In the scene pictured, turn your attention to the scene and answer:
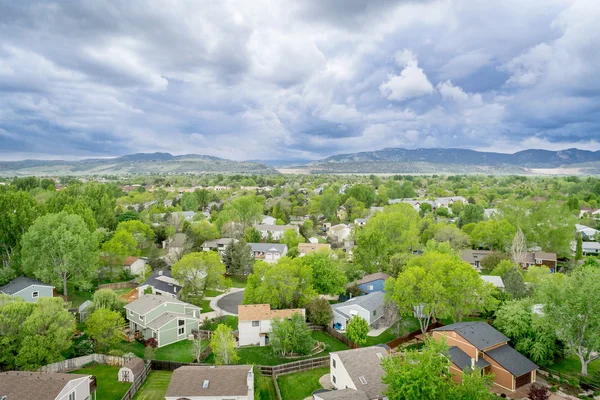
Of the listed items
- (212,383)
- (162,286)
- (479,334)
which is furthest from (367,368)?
(162,286)

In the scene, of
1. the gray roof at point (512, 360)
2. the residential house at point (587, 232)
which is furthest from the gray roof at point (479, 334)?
the residential house at point (587, 232)

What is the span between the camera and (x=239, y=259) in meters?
56.7

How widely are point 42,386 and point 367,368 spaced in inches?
787

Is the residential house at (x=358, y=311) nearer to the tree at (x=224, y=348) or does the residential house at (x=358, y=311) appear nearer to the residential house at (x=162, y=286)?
the tree at (x=224, y=348)

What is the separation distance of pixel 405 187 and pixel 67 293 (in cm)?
12804

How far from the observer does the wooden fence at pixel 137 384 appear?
24219 mm

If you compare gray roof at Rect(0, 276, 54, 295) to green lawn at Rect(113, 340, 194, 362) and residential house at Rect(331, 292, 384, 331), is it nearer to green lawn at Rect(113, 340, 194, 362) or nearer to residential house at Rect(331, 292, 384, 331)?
green lawn at Rect(113, 340, 194, 362)

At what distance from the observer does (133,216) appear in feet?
246

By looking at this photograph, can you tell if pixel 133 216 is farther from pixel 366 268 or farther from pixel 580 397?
pixel 580 397

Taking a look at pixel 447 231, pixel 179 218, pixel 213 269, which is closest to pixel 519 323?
pixel 213 269

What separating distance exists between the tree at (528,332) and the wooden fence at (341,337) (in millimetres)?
12333

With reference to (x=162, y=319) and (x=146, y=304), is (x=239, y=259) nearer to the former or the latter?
(x=146, y=304)

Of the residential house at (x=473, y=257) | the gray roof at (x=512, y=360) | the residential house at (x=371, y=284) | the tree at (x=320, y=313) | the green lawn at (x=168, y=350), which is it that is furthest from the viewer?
the residential house at (x=473, y=257)

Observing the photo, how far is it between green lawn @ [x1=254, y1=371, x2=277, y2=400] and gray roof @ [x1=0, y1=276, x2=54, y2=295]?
30425 mm
